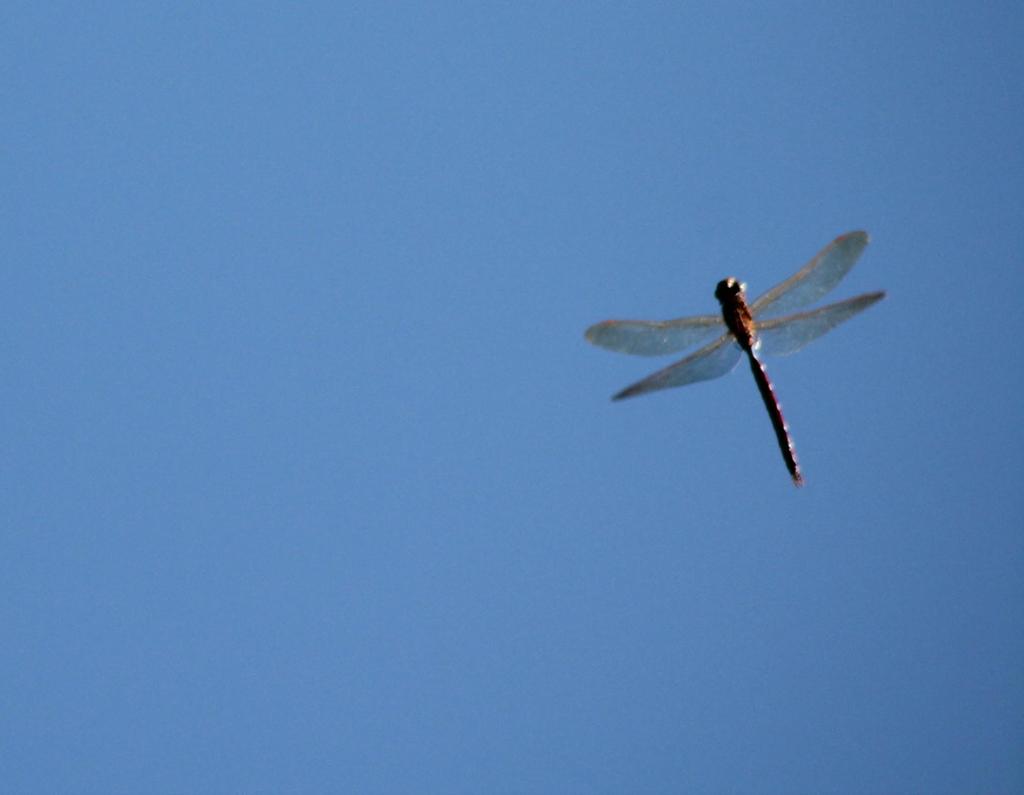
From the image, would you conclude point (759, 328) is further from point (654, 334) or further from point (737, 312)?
point (654, 334)

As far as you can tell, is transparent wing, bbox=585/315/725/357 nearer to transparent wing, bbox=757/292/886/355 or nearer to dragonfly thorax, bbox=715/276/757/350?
dragonfly thorax, bbox=715/276/757/350

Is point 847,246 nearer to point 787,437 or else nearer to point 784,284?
point 784,284

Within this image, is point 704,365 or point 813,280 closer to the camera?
point 704,365

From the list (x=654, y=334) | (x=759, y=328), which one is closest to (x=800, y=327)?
(x=759, y=328)

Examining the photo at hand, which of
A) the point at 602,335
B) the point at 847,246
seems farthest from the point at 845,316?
the point at 602,335

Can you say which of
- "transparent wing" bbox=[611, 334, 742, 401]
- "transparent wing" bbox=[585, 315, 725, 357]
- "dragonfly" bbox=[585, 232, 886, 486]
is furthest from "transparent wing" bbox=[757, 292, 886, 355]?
"transparent wing" bbox=[585, 315, 725, 357]

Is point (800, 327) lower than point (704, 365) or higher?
higher
